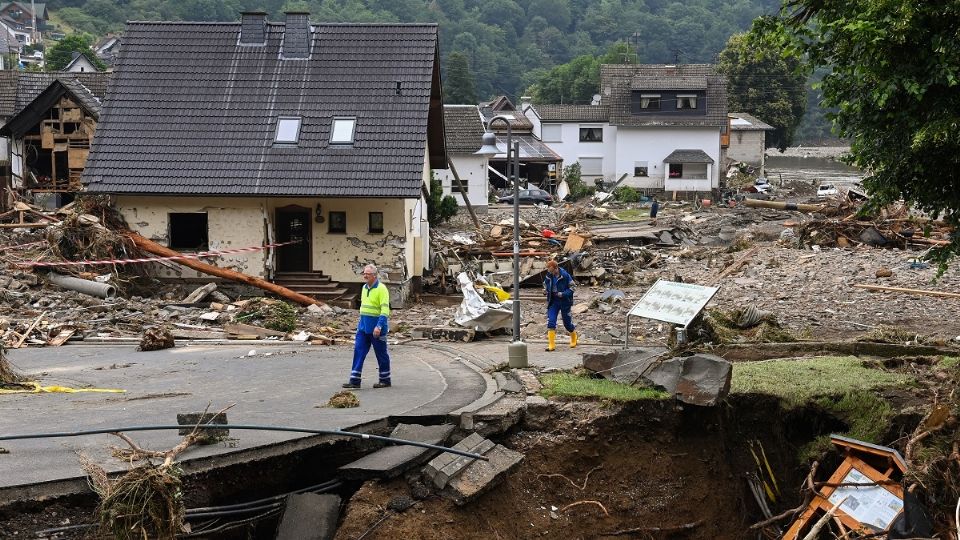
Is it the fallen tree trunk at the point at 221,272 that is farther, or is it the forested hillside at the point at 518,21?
the forested hillside at the point at 518,21

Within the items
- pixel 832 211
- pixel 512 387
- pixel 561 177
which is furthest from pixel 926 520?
pixel 561 177

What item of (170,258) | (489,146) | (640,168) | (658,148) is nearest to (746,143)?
(658,148)

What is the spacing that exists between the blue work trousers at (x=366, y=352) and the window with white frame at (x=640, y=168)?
5489 cm

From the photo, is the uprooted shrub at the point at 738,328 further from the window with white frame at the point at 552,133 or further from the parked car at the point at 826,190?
the window with white frame at the point at 552,133

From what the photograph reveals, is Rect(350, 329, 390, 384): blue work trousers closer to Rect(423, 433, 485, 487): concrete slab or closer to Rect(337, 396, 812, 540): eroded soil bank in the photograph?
Rect(337, 396, 812, 540): eroded soil bank

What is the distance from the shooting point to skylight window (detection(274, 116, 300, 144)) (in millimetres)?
27906

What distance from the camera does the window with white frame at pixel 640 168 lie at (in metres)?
68.1

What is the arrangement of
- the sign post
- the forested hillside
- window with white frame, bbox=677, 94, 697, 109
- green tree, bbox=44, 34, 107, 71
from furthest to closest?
the forested hillside
green tree, bbox=44, 34, 107, 71
window with white frame, bbox=677, 94, 697, 109
the sign post

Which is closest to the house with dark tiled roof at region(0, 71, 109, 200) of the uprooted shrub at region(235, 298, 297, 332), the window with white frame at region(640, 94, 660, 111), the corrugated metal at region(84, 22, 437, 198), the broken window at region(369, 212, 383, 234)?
the corrugated metal at region(84, 22, 437, 198)

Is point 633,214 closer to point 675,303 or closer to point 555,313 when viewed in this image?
point 555,313

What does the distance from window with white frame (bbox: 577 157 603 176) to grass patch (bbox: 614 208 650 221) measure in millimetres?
14618

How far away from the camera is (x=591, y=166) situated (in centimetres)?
7288

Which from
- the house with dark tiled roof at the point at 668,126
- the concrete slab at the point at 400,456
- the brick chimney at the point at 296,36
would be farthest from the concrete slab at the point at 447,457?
the house with dark tiled roof at the point at 668,126

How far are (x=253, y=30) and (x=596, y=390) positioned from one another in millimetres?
19875
